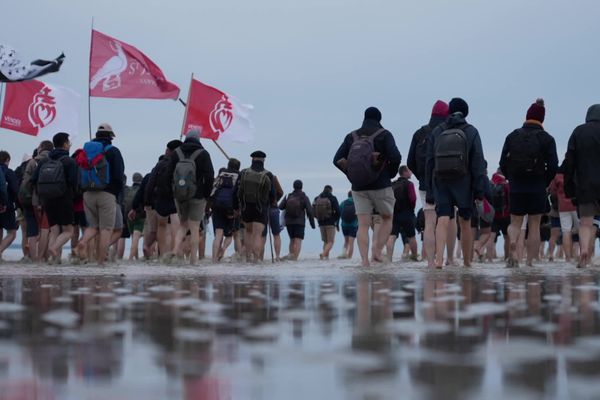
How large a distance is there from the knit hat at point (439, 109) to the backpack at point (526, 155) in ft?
3.71

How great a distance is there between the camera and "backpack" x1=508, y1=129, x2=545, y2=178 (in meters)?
14.1

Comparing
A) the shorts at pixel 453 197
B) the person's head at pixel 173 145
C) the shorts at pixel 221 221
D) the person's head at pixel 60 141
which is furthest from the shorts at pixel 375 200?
the shorts at pixel 221 221

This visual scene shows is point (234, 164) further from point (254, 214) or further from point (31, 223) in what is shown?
point (31, 223)

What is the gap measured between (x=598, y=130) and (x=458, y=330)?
29.5 ft

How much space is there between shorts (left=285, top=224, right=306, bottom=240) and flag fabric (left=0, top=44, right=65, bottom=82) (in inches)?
262

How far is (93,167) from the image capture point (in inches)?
620

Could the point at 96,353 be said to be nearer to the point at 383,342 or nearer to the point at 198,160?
the point at 383,342

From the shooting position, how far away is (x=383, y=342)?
5273 millimetres

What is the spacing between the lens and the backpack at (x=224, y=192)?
69.1 feet

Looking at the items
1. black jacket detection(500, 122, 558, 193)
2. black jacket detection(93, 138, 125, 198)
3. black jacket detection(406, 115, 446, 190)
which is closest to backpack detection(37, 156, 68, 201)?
black jacket detection(93, 138, 125, 198)

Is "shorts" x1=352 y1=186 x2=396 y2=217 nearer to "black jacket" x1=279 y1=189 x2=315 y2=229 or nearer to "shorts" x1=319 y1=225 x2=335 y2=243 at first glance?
"black jacket" x1=279 y1=189 x2=315 y2=229

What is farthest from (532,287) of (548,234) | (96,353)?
(548,234)

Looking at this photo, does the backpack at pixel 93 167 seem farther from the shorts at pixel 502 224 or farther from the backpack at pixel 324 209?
the backpack at pixel 324 209

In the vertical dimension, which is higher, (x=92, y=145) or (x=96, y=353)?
(x=92, y=145)
